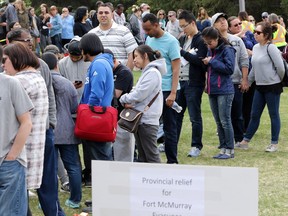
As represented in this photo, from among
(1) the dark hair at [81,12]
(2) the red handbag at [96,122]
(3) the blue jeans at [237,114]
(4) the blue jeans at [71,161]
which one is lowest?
(3) the blue jeans at [237,114]

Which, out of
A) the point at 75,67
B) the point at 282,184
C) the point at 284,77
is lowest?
the point at 282,184

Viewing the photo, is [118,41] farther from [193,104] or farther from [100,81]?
[100,81]

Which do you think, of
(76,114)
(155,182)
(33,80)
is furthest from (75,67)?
(155,182)

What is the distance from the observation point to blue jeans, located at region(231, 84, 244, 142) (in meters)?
9.38

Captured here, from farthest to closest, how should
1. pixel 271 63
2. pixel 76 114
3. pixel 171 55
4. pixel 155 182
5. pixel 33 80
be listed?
pixel 271 63
pixel 171 55
pixel 76 114
pixel 33 80
pixel 155 182

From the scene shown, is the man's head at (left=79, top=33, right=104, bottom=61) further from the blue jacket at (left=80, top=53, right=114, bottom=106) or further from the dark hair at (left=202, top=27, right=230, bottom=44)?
the dark hair at (left=202, top=27, right=230, bottom=44)

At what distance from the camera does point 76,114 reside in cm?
647

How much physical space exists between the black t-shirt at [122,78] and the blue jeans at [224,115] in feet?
6.07

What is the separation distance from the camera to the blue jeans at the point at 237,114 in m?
9.38

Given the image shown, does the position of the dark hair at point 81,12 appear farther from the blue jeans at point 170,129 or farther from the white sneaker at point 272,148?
the blue jeans at point 170,129

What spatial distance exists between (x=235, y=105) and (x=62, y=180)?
10.4 ft

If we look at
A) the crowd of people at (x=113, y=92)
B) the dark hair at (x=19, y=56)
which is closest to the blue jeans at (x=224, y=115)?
the crowd of people at (x=113, y=92)

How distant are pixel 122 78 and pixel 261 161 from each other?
8.67ft

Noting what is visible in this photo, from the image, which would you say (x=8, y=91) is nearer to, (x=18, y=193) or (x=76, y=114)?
(x=18, y=193)
